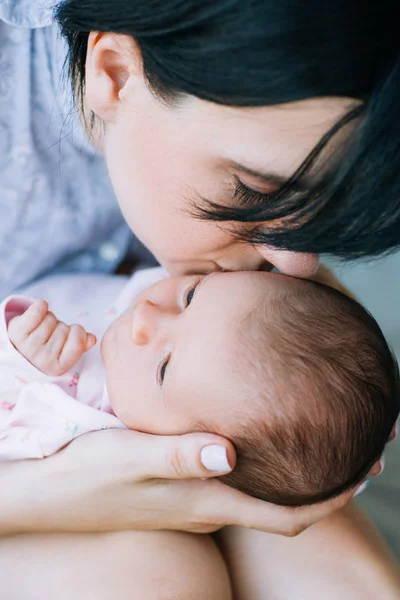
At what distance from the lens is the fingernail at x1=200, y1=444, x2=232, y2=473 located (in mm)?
771

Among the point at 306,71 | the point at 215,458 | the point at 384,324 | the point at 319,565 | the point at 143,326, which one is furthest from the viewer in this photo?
the point at 384,324

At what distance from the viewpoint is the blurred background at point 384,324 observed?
133 cm

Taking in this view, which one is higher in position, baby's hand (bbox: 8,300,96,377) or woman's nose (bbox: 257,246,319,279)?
woman's nose (bbox: 257,246,319,279)

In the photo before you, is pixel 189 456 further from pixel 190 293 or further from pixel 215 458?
pixel 190 293

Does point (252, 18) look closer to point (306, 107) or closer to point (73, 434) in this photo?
point (306, 107)

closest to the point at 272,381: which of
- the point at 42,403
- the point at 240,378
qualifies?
the point at 240,378

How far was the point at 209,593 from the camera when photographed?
0.92 m

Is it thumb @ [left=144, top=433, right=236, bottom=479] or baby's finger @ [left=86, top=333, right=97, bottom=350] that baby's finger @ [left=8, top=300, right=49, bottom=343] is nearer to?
baby's finger @ [left=86, top=333, right=97, bottom=350]

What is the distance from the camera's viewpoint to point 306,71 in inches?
25.0

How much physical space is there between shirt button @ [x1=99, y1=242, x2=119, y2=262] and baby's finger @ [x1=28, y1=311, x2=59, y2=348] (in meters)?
0.30

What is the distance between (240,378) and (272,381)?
0.04 m

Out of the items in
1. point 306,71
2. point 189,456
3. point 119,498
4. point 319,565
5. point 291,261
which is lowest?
point 319,565

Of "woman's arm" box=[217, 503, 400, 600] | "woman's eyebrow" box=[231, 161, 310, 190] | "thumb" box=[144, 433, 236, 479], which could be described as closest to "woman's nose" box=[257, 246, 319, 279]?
"woman's eyebrow" box=[231, 161, 310, 190]

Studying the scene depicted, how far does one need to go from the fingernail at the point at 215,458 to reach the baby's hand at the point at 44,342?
0.28 m
